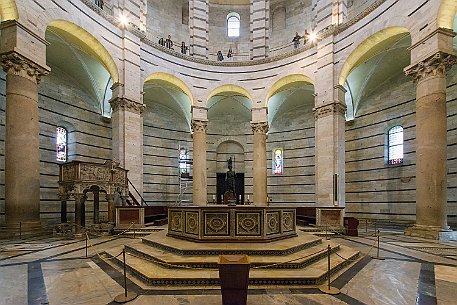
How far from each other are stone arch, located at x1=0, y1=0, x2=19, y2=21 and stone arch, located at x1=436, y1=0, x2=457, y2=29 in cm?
1600

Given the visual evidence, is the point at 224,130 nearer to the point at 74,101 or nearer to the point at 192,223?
the point at 74,101

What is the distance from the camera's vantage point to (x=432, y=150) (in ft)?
36.7

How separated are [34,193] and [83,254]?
444 centimetres

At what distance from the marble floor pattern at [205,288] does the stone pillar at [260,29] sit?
16.7 m

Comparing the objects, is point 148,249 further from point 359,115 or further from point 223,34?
point 223,34

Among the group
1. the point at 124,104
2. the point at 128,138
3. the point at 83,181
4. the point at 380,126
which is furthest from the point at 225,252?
the point at 380,126

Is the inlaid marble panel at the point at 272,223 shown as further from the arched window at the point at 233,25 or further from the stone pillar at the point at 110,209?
the arched window at the point at 233,25

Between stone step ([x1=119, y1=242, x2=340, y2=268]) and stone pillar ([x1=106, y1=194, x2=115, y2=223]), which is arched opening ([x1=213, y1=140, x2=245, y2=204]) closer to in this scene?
stone pillar ([x1=106, y1=194, x2=115, y2=223])

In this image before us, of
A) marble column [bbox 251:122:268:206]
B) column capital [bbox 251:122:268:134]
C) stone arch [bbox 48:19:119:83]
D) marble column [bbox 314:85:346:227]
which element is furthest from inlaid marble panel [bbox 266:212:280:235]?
stone arch [bbox 48:19:119:83]

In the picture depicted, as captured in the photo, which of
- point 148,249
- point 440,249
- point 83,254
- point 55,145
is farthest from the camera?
point 55,145

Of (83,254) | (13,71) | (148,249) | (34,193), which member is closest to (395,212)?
(148,249)

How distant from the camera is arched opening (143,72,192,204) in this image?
21.9 meters

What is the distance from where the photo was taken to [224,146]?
985 inches

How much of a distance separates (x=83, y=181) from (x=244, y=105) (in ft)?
50.2
